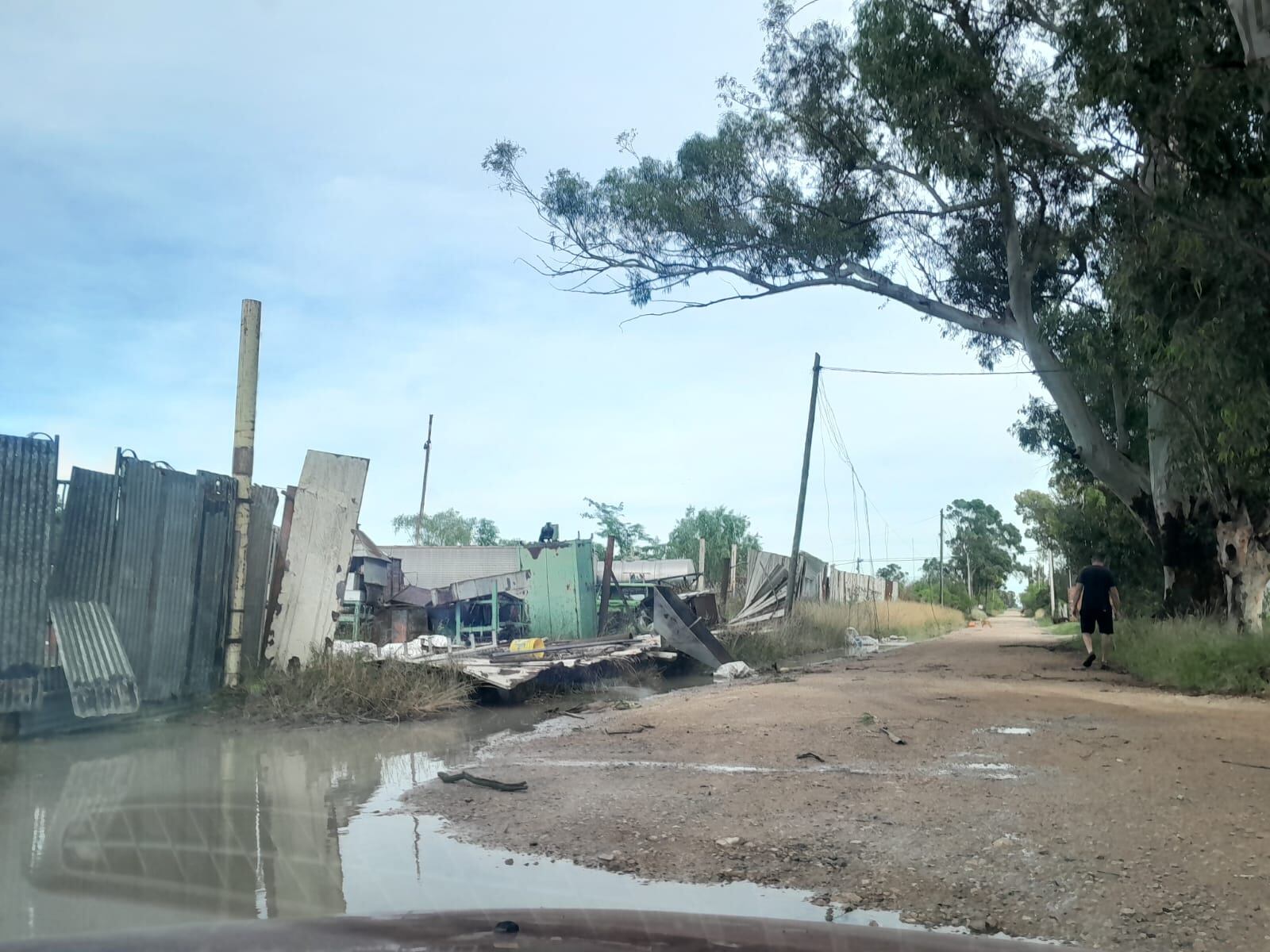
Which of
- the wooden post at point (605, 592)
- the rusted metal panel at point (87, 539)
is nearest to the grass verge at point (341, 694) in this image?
the rusted metal panel at point (87, 539)

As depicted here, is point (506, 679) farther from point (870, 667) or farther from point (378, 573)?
point (378, 573)

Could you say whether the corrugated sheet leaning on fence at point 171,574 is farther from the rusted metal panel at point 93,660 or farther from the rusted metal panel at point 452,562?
the rusted metal panel at point 452,562

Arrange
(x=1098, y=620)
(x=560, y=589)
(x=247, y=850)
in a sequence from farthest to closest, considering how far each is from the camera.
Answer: (x=560, y=589), (x=1098, y=620), (x=247, y=850)

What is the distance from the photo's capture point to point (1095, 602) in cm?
1499

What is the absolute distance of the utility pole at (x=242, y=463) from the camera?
967 centimetres

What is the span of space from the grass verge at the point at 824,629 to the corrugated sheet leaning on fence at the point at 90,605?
10.6m

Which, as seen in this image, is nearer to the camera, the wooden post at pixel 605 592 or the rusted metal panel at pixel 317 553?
the rusted metal panel at pixel 317 553

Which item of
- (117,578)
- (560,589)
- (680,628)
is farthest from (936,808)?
(560,589)

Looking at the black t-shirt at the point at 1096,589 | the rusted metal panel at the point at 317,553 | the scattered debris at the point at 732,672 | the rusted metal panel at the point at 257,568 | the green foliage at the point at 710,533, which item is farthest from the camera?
the green foliage at the point at 710,533

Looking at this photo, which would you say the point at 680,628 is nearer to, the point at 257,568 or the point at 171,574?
the point at 257,568

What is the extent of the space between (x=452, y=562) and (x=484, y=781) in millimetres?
24907

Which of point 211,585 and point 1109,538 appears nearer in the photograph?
point 211,585

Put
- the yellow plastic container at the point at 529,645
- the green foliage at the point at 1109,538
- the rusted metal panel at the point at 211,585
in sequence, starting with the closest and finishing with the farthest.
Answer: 1. the rusted metal panel at the point at 211,585
2. the yellow plastic container at the point at 529,645
3. the green foliage at the point at 1109,538

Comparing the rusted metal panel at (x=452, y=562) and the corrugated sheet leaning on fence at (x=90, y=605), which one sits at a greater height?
the rusted metal panel at (x=452, y=562)
